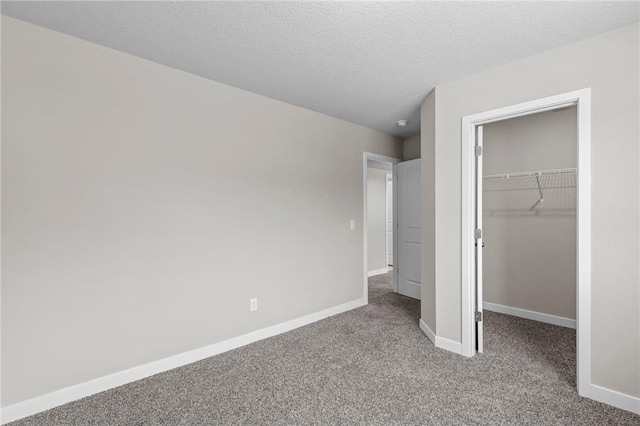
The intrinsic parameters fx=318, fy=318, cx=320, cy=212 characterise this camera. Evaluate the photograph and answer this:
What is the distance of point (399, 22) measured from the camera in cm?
195

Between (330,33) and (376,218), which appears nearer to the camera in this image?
(330,33)

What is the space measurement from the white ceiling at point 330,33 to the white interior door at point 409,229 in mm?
2021

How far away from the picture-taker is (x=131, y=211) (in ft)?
7.86

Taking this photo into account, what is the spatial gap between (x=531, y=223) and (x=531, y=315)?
1062 millimetres

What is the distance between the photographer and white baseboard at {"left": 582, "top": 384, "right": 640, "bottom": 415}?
1978mm

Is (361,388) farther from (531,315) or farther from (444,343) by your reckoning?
(531,315)

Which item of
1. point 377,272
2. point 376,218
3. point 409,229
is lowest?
point 377,272

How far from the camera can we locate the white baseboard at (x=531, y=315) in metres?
3.41

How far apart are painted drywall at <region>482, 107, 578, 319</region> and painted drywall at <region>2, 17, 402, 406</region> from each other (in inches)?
93.3

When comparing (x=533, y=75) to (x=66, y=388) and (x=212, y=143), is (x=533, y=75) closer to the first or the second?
(x=212, y=143)

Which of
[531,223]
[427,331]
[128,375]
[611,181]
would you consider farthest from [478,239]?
[128,375]

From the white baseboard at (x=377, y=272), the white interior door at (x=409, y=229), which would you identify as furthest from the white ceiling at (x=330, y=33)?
the white baseboard at (x=377, y=272)

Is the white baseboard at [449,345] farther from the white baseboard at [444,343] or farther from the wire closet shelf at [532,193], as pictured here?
the wire closet shelf at [532,193]

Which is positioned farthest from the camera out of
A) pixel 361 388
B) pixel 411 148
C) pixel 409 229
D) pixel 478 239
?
pixel 411 148
